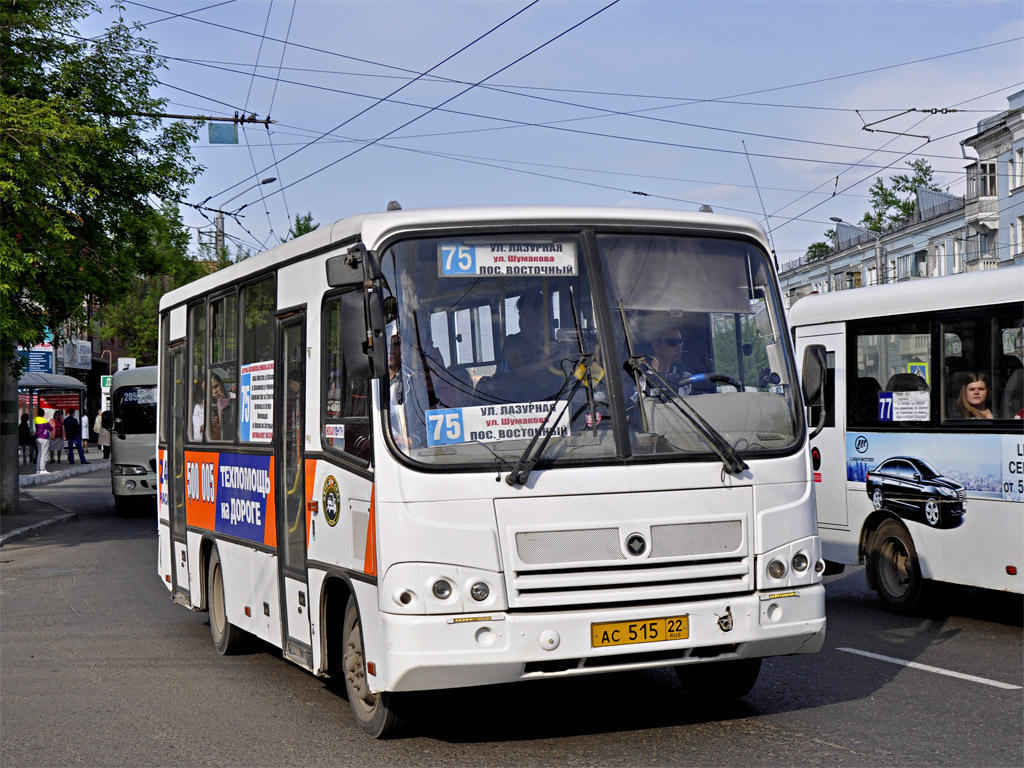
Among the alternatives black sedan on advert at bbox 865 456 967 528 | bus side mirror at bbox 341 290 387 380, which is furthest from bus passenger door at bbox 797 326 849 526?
bus side mirror at bbox 341 290 387 380

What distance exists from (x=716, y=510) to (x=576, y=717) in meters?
1.66

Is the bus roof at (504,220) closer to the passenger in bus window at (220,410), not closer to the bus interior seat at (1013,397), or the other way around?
the passenger in bus window at (220,410)

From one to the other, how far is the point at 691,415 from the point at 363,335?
1.74 m

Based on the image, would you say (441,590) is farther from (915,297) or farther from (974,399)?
(915,297)

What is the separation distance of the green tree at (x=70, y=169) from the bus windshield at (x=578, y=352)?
42.0ft

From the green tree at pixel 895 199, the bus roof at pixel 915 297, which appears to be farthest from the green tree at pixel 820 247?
the bus roof at pixel 915 297

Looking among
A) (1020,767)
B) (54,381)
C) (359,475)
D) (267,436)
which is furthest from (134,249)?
(54,381)

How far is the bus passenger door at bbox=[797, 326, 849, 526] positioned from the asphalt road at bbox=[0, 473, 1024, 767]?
1123 millimetres

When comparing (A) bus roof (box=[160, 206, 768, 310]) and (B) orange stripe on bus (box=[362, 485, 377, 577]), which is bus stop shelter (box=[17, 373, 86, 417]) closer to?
(A) bus roof (box=[160, 206, 768, 310])

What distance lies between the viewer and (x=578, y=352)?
271 inches

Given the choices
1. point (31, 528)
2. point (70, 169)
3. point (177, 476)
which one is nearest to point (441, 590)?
point (177, 476)

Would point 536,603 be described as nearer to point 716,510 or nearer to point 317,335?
point 716,510

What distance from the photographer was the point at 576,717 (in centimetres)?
766

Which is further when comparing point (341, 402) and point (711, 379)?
point (341, 402)
